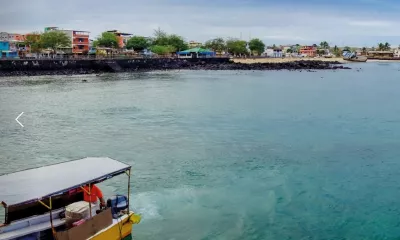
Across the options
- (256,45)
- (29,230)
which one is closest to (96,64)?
(29,230)

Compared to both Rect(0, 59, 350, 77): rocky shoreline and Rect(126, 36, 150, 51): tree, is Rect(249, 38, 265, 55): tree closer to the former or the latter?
Rect(0, 59, 350, 77): rocky shoreline

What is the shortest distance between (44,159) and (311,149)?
38.1 ft

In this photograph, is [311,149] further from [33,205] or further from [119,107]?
[119,107]

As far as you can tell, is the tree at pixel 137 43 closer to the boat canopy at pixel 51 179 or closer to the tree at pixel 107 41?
the tree at pixel 107 41

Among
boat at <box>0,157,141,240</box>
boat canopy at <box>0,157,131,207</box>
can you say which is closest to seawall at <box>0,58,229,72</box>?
boat canopy at <box>0,157,131,207</box>

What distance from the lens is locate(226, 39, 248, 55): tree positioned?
118125mm

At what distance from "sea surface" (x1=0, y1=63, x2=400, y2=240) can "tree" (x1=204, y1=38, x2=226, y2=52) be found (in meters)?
87.1

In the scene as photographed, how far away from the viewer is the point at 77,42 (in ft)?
295

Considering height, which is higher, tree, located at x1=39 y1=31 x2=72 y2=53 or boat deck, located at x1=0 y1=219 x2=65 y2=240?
tree, located at x1=39 y1=31 x2=72 y2=53

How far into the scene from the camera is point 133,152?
18.3 m

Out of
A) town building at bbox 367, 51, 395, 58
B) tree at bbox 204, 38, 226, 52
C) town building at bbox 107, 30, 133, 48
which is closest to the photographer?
town building at bbox 107, 30, 133, 48

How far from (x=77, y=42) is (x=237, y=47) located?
4608cm

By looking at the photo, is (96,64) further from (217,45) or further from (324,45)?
(324,45)

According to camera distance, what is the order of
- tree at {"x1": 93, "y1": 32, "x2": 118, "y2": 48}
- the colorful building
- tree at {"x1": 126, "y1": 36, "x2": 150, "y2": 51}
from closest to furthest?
1. tree at {"x1": 93, "y1": 32, "x2": 118, "y2": 48}
2. tree at {"x1": 126, "y1": 36, "x2": 150, "y2": 51}
3. the colorful building
